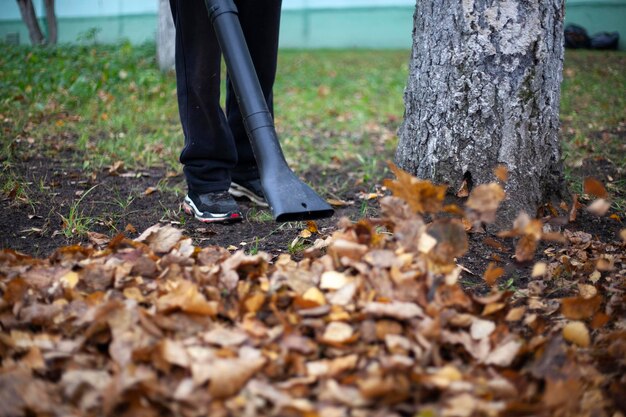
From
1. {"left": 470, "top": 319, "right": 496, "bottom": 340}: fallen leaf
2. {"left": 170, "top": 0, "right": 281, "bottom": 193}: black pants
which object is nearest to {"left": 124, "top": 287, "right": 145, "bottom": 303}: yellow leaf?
{"left": 470, "top": 319, "right": 496, "bottom": 340}: fallen leaf

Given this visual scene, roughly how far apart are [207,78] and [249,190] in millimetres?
641

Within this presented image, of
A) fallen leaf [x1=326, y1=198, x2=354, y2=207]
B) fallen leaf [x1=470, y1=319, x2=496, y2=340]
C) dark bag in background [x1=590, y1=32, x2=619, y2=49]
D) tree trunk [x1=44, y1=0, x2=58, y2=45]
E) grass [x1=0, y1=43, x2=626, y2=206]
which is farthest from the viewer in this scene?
dark bag in background [x1=590, y1=32, x2=619, y2=49]

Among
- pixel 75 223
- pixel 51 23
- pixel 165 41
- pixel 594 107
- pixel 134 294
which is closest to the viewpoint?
pixel 134 294

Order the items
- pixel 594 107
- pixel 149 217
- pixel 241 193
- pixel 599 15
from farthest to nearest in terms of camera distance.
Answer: pixel 599 15 → pixel 594 107 → pixel 241 193 → pixel 149 217

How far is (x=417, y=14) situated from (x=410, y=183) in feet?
3.46

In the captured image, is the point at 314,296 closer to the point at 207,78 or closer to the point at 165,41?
the point at 207,78

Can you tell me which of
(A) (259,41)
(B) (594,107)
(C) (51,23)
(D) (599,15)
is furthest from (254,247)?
(D) (599,15)

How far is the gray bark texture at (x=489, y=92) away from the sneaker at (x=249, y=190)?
871mm

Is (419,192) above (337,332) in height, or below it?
above

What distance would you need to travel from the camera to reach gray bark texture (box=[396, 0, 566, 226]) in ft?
6.88

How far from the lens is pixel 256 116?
2051 millimetres

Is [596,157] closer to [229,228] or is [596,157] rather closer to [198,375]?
[229,228]

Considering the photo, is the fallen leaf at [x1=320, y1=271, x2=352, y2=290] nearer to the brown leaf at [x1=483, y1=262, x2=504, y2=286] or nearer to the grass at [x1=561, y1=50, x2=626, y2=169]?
the brown leaf at [x1=483, y1=262, x2=504, y2=286]

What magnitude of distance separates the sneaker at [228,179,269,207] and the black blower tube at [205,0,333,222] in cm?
76
